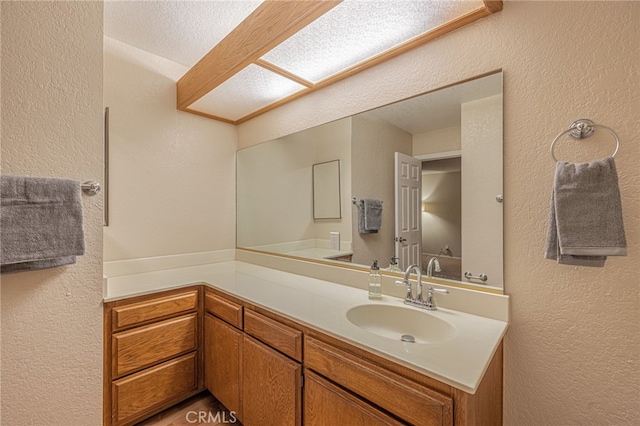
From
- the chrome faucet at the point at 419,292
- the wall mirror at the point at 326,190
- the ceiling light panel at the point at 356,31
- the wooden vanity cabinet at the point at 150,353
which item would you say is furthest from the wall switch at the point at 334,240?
the ceiling light panel at the point at 356,31

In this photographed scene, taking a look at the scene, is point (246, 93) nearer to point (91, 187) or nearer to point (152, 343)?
point (91, 187)

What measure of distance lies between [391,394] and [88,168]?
5.07ft

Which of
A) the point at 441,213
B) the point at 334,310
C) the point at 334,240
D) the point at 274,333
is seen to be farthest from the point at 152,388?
the point at 441,213

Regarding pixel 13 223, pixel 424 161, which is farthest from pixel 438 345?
pixel 13 223

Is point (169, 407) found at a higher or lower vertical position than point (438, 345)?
lower

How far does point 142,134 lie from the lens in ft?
6.70

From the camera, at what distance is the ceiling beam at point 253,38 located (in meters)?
1.21

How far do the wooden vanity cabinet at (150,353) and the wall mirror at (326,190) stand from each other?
992mm

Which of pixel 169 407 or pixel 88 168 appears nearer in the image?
pixel 88 168

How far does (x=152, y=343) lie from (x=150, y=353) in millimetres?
54

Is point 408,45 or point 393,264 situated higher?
point 408,45

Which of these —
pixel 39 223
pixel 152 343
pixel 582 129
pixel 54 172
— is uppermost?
pixel 582 129

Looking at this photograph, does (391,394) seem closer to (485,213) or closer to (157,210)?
(485,213)

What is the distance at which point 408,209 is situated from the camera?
151 centimetres
